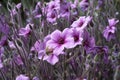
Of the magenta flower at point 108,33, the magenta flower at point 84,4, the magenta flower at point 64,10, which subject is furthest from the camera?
the magenta flower at point 84,4

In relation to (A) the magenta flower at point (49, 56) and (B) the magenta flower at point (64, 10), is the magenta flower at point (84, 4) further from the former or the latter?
(A) the magenta flower at point (49, 56)

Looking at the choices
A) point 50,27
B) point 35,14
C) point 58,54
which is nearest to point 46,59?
point 58,54

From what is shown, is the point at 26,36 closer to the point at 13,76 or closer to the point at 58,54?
the point at 13,76

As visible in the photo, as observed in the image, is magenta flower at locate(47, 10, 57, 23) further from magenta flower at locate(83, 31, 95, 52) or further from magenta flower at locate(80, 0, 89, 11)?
magenta flower at locate(83, 31, 95, 52)

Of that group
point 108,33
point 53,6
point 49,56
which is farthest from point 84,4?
point 49,56

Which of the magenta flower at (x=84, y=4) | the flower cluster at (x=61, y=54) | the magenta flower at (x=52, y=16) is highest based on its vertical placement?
the magenta flower at (x=84, y=4)

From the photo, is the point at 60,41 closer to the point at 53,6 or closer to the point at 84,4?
the point at 53,6

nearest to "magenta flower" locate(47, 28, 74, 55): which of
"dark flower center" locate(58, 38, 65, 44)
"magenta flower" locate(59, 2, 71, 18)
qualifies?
"dark flower center" locate(58, 38, 65, 44)

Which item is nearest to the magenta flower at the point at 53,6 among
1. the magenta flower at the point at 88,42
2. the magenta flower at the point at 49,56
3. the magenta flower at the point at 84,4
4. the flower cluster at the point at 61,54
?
the flower cluster at the point at 61,54
